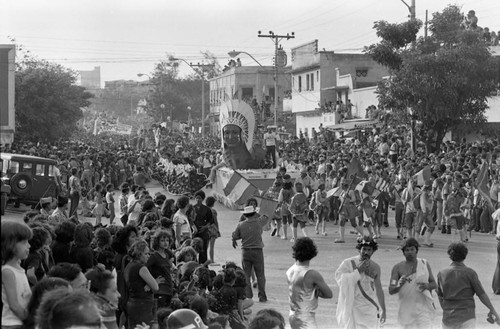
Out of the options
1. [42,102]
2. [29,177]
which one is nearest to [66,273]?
[29,177]

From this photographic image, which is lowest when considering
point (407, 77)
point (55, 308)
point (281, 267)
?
point (281, 267)

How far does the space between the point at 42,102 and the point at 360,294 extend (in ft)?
→ 131

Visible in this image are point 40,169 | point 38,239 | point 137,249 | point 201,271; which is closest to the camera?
point 38,239

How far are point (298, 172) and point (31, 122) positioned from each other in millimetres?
22735

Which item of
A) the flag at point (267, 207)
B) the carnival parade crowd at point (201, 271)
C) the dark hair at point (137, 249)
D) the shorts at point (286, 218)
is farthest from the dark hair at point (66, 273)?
the shorts at point (286, 218)

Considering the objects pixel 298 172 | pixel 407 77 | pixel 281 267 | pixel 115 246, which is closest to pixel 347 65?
pixel 407 77

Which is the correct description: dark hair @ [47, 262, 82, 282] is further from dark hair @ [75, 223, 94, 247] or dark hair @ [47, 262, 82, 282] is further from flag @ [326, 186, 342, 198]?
flag @ [326, 186, 342, 198]

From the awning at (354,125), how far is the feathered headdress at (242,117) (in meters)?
12.7

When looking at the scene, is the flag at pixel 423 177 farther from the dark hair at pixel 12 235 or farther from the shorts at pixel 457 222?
the dark hair at pixel 12 235

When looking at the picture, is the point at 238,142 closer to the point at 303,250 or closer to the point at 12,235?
the point at 303,250

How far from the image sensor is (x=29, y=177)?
88.3 feet

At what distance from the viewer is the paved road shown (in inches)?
522

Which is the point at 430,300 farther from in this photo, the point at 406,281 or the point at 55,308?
the point at 55,308

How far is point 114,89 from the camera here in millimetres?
159250
